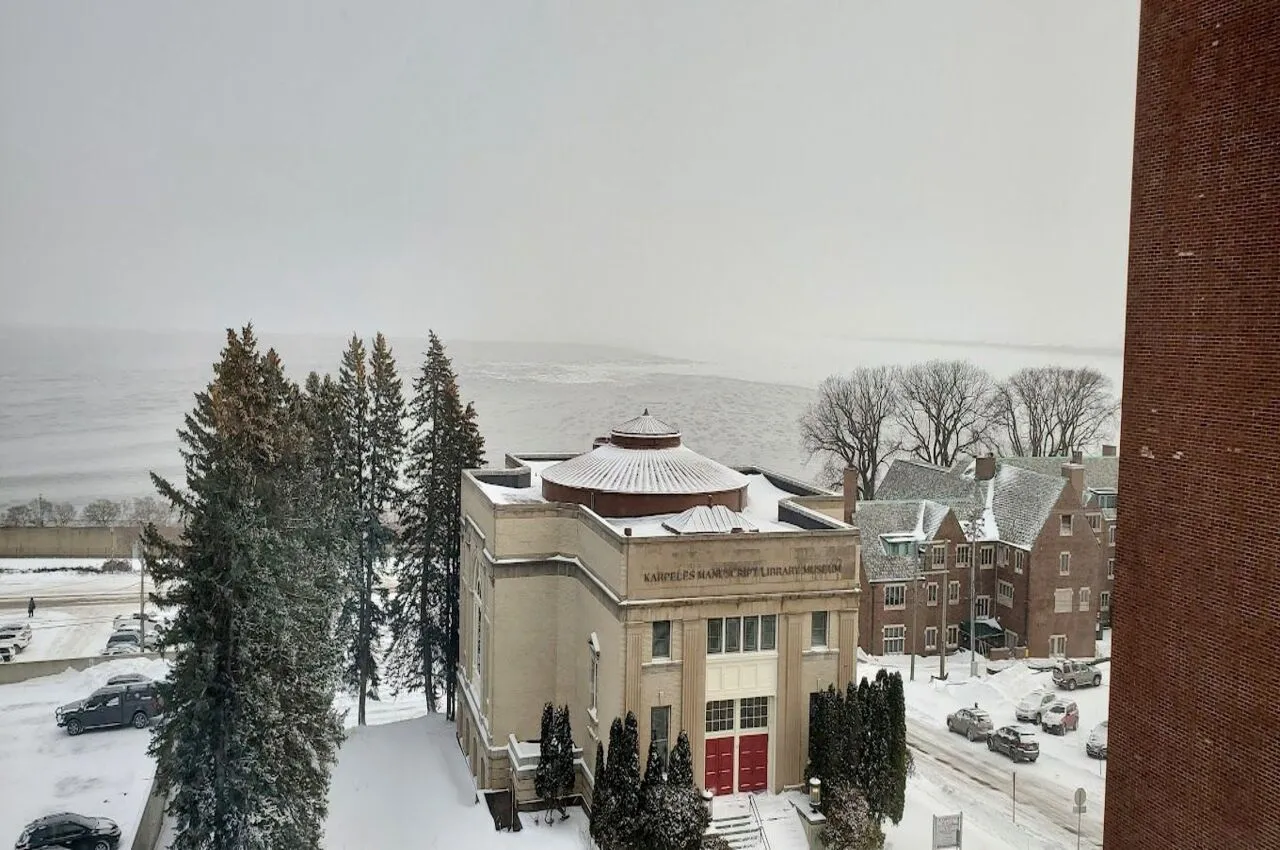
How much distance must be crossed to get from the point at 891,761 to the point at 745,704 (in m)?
3.56

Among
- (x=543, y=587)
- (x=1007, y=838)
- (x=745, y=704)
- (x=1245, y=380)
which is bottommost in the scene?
(x=1007, y=838)

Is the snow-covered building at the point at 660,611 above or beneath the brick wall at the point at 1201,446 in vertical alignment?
beneath

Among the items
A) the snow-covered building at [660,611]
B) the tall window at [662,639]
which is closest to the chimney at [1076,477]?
the snow-covered building at [660,611]

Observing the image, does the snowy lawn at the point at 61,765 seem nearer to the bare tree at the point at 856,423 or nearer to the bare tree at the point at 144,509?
the bare tree at the point at 144,509

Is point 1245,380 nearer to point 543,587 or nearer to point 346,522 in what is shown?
point 543,587

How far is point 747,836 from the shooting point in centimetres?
2170

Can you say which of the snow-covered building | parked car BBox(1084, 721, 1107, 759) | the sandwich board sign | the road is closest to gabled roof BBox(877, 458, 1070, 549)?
parked car BBox(1084, 721, 1107, 759)

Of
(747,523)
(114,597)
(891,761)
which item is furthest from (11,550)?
(891,761)

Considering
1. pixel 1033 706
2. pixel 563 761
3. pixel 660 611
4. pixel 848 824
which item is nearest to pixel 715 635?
pixel 660 611

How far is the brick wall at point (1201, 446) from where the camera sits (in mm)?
9328

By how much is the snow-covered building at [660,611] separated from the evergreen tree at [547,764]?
Result: 28.5 inches

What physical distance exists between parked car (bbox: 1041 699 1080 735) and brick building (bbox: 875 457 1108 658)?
6111mm

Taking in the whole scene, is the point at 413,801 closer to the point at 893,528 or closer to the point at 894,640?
the point at 894,640

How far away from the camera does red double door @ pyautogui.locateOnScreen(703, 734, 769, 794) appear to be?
895 inches
